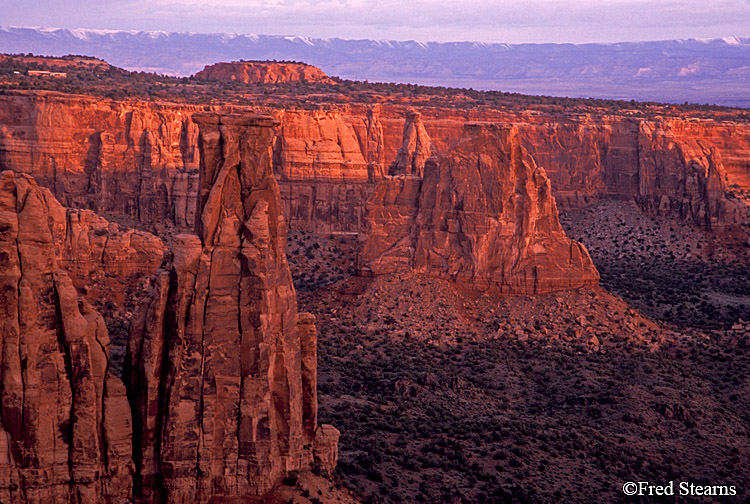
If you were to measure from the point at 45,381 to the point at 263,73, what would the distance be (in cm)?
10996

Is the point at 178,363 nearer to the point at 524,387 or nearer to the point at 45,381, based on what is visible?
the point at 45,381

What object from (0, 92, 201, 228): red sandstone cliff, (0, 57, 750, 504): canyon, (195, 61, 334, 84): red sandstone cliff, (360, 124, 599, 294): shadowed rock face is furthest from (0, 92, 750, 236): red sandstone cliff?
(195, 61, 334, 84): red sandstone cliff

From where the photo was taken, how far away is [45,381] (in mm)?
22094

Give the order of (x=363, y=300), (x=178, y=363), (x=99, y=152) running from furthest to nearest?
(x=99, y=152), (x=363, y=300), (x=178, y=363)

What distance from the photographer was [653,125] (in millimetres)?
92188

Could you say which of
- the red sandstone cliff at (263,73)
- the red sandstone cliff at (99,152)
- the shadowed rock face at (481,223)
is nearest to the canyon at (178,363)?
the shadowed rock face at (481,223)

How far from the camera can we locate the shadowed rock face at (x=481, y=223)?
53344 mm

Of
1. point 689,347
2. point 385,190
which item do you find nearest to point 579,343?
point 689,347

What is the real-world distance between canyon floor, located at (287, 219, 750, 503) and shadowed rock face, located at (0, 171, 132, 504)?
27.1 feet

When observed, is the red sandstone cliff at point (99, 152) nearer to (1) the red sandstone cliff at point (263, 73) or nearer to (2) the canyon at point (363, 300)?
(2) the canyon at point (363, 300)

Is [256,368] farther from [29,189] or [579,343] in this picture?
[579,343]

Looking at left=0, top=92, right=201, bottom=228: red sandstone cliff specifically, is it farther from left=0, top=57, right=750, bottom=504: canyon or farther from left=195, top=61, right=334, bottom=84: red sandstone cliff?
left=195, top=61, right=334, bottom=84: red sandstone cliff

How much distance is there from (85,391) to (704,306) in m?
50.1

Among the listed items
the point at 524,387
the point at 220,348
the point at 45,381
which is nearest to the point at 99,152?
the point at 524,387
